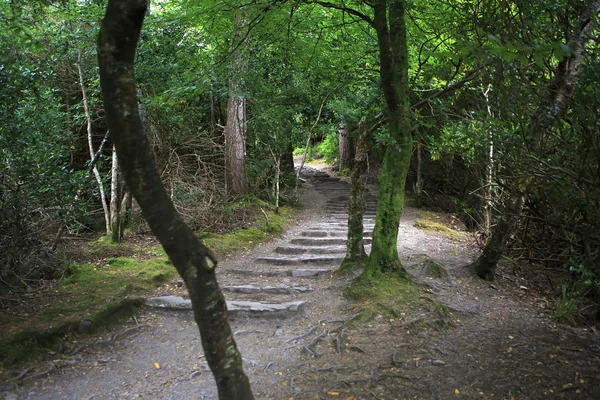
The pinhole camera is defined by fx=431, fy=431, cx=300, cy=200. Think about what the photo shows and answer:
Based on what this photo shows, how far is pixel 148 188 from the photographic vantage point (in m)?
2.42

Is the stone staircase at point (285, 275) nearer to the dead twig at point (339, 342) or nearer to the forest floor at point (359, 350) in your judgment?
the forest floor at point (359, 350)

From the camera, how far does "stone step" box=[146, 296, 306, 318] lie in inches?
249

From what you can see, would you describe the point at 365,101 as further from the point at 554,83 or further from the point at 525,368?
the point at 525,368

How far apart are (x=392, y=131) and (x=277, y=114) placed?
20.8 feet

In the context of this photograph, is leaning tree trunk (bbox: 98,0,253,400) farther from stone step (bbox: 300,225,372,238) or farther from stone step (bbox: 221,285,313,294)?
stone step (bbox: 300,225,372,238)

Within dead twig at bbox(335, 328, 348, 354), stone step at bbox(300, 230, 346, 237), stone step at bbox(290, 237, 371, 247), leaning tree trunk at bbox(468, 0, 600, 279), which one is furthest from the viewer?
stone step at bbox(300, 230, 346, 237)

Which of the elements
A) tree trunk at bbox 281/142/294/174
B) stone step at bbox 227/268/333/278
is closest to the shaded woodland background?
tree trunk at bbox 281/142/294/174

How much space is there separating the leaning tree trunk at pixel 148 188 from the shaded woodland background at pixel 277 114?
A: 2.34 metres

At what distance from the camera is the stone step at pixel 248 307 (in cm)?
632

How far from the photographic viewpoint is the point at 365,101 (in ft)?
38.9

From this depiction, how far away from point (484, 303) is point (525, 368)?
2.29 meters

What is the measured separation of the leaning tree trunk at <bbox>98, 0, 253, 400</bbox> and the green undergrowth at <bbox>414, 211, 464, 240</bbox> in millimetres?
9862

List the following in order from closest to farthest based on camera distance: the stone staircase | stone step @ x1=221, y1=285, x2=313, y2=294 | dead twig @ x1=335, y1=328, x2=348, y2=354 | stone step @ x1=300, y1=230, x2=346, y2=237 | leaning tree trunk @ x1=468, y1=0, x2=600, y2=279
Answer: leaning tree trunk @ x1=468, y1=0, x2=600, y2=279 < dead twig @ x1=335, y1=328, x2=348, y2=354 < the stone staircase < stone step @ x1=221, y1=285, x2=313, y2=294 < stone step @ x1=300, y1=230, x2=346, y2=237

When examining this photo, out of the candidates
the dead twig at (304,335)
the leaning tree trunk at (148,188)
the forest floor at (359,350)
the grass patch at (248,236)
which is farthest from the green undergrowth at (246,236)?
the leaning tree trunk at (148,188)
